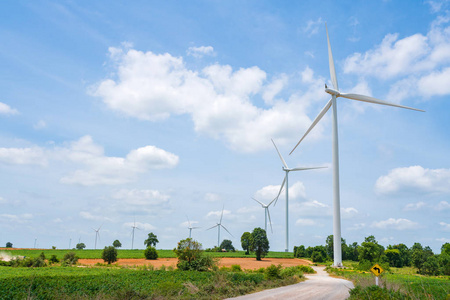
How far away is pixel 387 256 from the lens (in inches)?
4031

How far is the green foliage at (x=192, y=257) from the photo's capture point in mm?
43531

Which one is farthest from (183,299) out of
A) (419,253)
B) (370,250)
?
(419,253)

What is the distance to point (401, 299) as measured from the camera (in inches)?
717

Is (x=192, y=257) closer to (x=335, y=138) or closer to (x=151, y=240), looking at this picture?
(x=335, y=138)

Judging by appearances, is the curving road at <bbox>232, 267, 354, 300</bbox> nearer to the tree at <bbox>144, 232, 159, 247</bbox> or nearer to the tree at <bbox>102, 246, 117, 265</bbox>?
the tree at <bbox>102, 246, 117, 265</bbox>

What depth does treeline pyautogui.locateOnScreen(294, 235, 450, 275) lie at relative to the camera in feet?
243

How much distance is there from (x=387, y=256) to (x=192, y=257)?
261 ft

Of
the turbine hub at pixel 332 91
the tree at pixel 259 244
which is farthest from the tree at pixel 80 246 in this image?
the turbine hub at pixel 332 91

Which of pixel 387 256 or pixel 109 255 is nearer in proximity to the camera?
pixel 109 255

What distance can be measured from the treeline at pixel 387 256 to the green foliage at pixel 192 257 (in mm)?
32748

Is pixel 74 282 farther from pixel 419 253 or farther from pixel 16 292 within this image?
pixel 419 253

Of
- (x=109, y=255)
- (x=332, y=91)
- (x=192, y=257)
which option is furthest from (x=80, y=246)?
(x=332, y=91)

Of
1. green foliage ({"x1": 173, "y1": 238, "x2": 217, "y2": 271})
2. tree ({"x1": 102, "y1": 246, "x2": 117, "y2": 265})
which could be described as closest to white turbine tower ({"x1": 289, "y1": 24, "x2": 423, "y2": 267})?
green foliage ({"x1": 173, "y1": 238, "x2": 217, "y2": 271})

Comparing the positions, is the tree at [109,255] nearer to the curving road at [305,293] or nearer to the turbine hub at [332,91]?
the curving road at [305,293]
